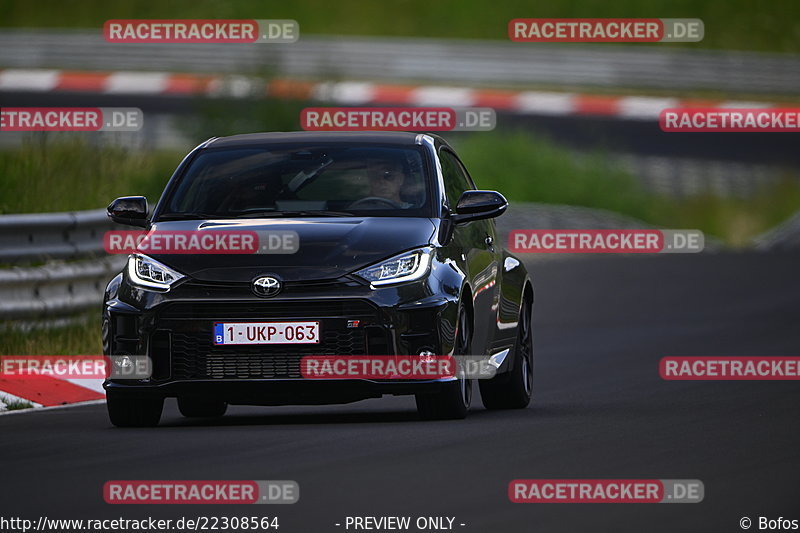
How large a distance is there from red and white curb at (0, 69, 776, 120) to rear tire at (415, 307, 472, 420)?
76.0 ft

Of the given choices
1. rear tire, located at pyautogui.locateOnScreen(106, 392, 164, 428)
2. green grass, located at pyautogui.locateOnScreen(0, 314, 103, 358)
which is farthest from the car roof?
green grass, located at pyautogui.locateOnScreen(0, 314, 103, 358)

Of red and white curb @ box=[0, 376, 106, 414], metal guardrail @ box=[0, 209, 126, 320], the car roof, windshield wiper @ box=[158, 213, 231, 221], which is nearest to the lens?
windshield wiper @ box=[158, 213, 231, 221]

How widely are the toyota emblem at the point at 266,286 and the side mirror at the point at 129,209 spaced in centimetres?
122

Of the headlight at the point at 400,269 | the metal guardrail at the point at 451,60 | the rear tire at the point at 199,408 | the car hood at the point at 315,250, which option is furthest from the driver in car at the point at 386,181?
the metal guardrail at the point at 451,60

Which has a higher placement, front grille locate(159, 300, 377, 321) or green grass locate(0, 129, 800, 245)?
front grille locate(159, 300, 377, 321)

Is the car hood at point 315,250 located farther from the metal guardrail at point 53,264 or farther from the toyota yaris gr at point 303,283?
the metal guardrail at point 53,264

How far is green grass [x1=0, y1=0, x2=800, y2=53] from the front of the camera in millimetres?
48281

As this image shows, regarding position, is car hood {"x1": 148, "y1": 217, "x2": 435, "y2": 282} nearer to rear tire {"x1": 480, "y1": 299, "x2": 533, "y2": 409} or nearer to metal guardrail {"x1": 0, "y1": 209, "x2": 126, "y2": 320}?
rear tire {"x1": 480, "y1": 299, "x2": 533, "y2": 409}

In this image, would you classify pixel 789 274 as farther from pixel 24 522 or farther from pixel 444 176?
pixel 24 522

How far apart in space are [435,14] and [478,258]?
39.5m

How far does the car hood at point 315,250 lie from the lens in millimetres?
11844

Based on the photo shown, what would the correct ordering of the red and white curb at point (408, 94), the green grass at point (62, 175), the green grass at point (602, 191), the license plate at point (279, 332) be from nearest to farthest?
the license plate at point (279, 332), the green grass at point (62, 175), the green grass at point (602, 191), the red and white curb at point (408, 94)

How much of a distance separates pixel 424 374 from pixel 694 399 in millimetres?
2677

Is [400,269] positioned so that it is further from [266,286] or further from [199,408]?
[199,408]
